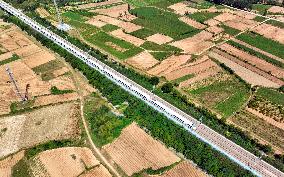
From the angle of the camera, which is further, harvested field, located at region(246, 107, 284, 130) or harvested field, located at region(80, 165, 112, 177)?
harvested field, located at region(246, 107, 284, 130)

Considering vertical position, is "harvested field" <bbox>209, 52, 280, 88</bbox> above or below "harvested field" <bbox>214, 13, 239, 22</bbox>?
below

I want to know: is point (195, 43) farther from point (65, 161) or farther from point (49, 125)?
point (65, 161)

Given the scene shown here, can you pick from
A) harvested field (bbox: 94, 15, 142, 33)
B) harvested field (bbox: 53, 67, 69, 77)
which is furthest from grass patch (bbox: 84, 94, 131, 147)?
harvested field (bbox: 94, 15, 142, 33)

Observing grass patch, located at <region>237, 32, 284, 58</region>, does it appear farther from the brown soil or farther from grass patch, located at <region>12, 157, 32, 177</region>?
grass patch, located at <region>12, 157, 32, 177</region>

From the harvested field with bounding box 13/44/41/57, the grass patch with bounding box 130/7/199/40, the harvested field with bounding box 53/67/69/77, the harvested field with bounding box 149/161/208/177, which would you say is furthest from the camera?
the grass patch with bounding box 130/7/199/40

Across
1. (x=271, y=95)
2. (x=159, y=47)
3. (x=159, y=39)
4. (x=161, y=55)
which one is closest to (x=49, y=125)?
(x=161, y=55)

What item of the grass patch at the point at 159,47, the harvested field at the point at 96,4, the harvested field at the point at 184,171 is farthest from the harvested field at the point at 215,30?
the harvested field at the point at 184,171

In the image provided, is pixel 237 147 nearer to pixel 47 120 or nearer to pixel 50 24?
pixel 47 120

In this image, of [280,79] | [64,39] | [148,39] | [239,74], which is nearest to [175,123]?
[239,74]
